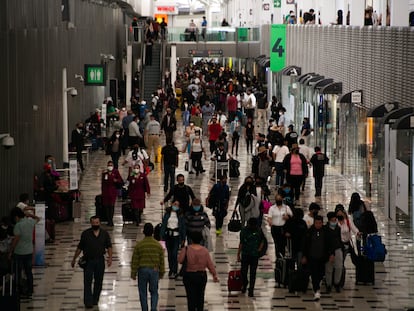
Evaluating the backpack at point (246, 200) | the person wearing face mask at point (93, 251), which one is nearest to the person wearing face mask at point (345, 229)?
the backpack at point (246, 200)

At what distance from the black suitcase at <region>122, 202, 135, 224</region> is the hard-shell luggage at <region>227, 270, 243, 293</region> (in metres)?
6.64

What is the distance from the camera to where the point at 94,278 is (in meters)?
16.3

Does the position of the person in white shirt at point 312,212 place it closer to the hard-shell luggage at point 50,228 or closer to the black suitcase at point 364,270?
the black suitcase at point 364,270

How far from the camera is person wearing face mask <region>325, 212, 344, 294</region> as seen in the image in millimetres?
16938

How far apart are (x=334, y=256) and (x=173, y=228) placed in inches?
100

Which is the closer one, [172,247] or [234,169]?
[172,247]

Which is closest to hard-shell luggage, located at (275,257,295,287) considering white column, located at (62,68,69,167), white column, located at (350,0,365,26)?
white column, located at (62,68,69,167)

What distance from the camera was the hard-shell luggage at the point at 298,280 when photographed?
1731 centimetres

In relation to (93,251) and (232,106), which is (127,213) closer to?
(93,251)

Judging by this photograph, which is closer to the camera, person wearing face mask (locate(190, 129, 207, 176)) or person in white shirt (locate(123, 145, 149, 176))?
person in white shirt (locate(123, 145, 149, 176))

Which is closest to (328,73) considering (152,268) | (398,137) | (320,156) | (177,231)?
(320,156)

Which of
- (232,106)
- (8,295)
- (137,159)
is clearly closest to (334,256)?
(8,295)

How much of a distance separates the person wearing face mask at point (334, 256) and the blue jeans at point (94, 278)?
10.6 ft

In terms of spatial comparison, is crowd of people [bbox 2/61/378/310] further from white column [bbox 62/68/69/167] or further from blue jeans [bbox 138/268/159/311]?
white column [bbox 62/68/69/167]
